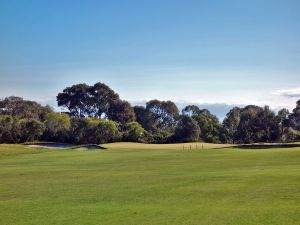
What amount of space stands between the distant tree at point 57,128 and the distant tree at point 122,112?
28278mm

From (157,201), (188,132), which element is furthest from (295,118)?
(157,201)

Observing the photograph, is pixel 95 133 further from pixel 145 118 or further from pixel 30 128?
pixel 145 118

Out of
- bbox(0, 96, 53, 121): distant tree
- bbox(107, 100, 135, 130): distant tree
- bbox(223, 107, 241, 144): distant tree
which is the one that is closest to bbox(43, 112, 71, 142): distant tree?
bbox(0, 96, 53, 121): distant tree

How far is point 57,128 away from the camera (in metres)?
118

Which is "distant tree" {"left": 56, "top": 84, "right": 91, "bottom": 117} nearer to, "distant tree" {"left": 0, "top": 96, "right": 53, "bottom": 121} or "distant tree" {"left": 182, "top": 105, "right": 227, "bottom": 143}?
"distant tree" {"left": 0, "top": 96, "right": 53, "bottom": 121}

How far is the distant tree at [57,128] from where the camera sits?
11614 centimetres

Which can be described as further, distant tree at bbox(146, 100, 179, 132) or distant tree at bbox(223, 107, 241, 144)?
distant tree at bbox(146, 100, 179, 132)

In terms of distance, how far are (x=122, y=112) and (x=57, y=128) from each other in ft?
119

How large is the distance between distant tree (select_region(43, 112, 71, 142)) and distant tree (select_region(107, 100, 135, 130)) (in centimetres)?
2828

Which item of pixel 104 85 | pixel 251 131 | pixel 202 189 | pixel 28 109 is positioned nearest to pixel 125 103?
pixel 104 85

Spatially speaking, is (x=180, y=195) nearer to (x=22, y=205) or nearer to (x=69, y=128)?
(x=22, y=205)

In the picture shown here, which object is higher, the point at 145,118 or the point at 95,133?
the point at 145,118

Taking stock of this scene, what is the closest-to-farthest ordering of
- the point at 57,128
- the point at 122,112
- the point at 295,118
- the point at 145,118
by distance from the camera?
the point at 57,128, the point at 295,118, the point at 122,112, the point at 145,118

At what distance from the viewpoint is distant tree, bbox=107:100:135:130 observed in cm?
15000
